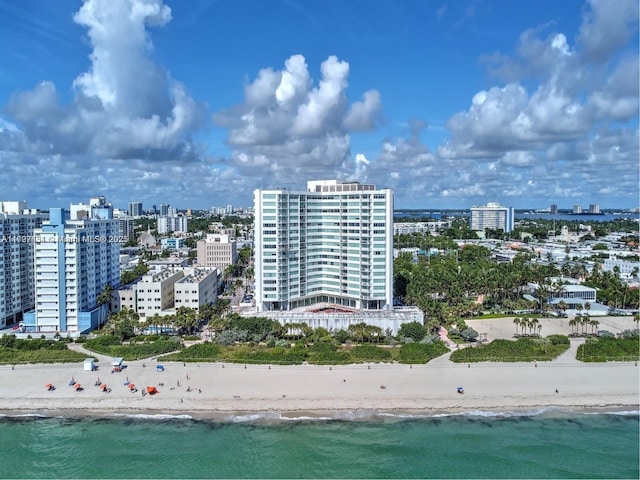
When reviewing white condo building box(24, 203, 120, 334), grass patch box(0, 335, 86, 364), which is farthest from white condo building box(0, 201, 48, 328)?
grass patch box(0, 335, 86, 364)

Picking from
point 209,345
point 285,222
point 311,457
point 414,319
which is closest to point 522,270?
point 414,319

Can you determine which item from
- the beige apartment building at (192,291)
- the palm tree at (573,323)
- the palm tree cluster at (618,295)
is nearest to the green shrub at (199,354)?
the beige apartment building at (192,291)

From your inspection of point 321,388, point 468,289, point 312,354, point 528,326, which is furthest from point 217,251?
point 321,388

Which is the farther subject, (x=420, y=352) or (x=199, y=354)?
(x=199, y=354)

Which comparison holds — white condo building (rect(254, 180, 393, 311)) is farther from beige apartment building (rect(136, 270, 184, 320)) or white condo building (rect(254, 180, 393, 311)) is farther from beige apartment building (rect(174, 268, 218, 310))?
beige apartment building (rect(136, 270, 184, 320))

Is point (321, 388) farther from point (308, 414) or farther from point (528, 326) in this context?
point (528, 326)

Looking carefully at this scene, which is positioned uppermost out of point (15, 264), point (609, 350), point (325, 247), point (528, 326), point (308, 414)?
point (325, 247)
